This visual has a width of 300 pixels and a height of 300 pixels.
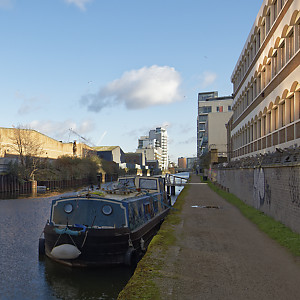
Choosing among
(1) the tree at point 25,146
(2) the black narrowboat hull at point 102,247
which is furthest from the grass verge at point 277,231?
(1) the tree at point 25,146

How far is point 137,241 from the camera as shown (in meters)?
13.7

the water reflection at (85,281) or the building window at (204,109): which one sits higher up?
the building window at (204,109)

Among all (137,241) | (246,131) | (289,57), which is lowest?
(137,241)

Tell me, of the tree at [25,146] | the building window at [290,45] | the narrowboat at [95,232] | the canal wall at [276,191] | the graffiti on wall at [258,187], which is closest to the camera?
the canal wall at [276,191]

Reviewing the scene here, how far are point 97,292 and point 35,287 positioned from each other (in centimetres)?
230

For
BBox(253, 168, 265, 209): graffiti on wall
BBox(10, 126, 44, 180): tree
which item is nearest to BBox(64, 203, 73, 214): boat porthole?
BBox(253, 168, 265, 209): graffiti on wall

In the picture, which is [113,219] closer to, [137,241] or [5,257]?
[137,241]

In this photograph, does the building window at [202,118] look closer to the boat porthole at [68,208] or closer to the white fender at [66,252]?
the boat porthole at [68,208]

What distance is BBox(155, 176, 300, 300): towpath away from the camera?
6680mm

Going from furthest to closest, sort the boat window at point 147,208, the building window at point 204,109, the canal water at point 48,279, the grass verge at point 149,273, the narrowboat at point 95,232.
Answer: the building window at point 204,109
the boat window at point 147,208
the narrowboat at point 95,232
the canal water at point 48,279
the grass verge at point 149,273

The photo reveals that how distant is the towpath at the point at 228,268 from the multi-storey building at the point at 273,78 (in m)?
5.65

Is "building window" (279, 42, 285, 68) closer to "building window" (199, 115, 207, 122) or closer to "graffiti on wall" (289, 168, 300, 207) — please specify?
"graffiti on wall" (289, 168, 300, 207)

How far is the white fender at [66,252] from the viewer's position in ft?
40.1

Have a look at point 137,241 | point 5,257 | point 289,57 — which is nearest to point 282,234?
point 137,241
